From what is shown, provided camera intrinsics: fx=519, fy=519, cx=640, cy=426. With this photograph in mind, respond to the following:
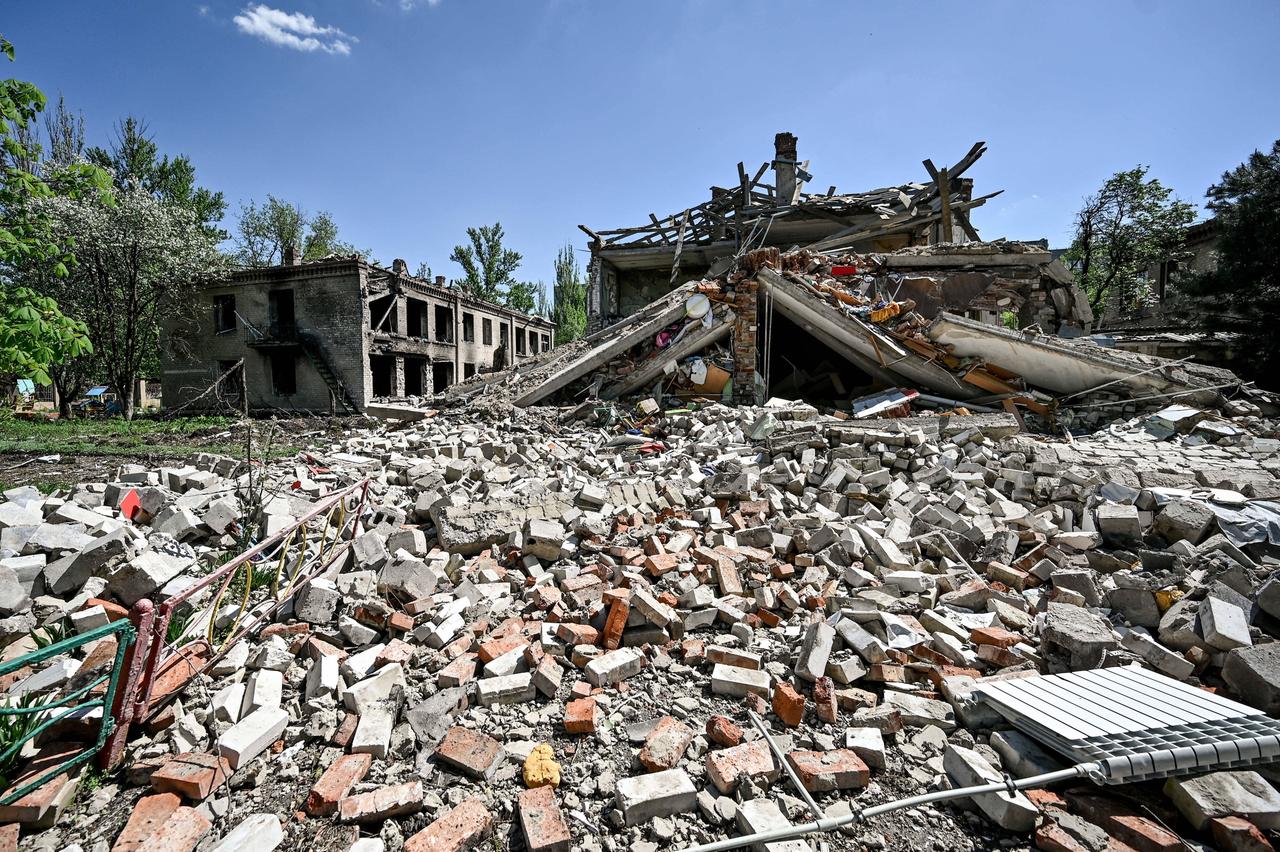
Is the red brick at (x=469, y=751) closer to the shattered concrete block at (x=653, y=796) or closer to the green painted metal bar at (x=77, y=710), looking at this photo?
the shattered concrete block at (x=653, y=796)

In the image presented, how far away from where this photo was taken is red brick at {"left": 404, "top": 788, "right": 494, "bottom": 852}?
1.77 metres

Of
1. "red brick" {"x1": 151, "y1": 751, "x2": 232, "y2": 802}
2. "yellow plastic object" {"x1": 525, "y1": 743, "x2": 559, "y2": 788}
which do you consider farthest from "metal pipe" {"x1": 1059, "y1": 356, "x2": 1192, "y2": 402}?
"red brick" {"x1": 151, "y1": 751, "x2": 232, "y2": 802}

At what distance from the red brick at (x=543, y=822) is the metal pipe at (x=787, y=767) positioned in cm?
85

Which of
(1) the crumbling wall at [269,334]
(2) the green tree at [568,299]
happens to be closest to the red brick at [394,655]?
(1) the crumbling wall at [269,334]

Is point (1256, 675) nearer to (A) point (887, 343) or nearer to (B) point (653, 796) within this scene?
(B) point (653, 796)

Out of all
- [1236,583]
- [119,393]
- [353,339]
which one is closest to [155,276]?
[119,393]

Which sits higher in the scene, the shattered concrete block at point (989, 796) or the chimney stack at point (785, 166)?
the chimney stack at point (785, 166)

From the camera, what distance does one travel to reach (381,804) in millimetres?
1939

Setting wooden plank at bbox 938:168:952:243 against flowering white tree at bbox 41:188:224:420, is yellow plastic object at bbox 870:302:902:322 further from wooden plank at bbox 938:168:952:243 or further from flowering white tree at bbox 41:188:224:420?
flowering white tree at bbox 41:188:224:420

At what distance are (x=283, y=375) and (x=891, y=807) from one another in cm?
2499

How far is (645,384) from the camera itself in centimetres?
894

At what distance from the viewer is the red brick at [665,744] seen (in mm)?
2133

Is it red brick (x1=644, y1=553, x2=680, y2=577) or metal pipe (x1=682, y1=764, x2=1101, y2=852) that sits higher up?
red brick (x1=644, y1=553, x2=680, y2=577)

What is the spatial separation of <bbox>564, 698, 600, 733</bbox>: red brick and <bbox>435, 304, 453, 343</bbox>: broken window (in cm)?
2354
